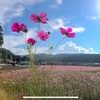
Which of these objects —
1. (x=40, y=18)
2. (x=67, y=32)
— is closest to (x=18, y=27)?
(x=40, y=18)

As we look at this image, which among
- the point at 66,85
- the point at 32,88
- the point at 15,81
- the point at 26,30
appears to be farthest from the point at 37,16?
the point at 15,81

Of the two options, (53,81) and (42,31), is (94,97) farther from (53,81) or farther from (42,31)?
(42,31)

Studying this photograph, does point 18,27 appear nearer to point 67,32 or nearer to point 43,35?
point 43,35

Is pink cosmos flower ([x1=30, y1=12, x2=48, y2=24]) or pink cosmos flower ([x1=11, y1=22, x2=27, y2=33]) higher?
pink cosmos flower ([x1=30, y1=12, x2=48, y2=24])

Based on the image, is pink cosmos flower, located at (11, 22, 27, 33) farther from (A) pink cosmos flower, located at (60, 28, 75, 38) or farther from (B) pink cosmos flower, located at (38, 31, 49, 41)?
(A) pink cosmos flower, located at (60, 28, 75, 38)

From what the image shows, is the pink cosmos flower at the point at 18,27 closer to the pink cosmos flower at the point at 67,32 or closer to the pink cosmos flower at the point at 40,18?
the pink cosmos flower at the point at 40,18

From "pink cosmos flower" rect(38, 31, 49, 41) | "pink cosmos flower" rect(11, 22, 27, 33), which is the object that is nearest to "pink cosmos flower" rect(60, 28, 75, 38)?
"pink cosmos flower" rect(38, 31, 49, 41)

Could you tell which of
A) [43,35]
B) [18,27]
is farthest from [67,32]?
[18,27]

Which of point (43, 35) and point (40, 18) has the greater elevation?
point (40, 18)

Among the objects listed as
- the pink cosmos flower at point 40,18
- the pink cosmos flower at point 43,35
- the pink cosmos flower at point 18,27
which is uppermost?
the pink cosmos flower at point 40,18

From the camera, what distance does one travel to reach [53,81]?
7.29m

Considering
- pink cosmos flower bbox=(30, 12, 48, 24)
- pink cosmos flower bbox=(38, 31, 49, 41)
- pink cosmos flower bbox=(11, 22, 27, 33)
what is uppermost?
pink cosmos flower bbox=(30, 12, 48, 24)

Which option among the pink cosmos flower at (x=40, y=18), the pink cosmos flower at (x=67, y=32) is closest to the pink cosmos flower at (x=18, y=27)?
the pink cosmos flower at (x=40, y=18)

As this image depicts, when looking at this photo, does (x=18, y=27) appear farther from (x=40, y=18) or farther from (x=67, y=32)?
(x=67, y=32)
